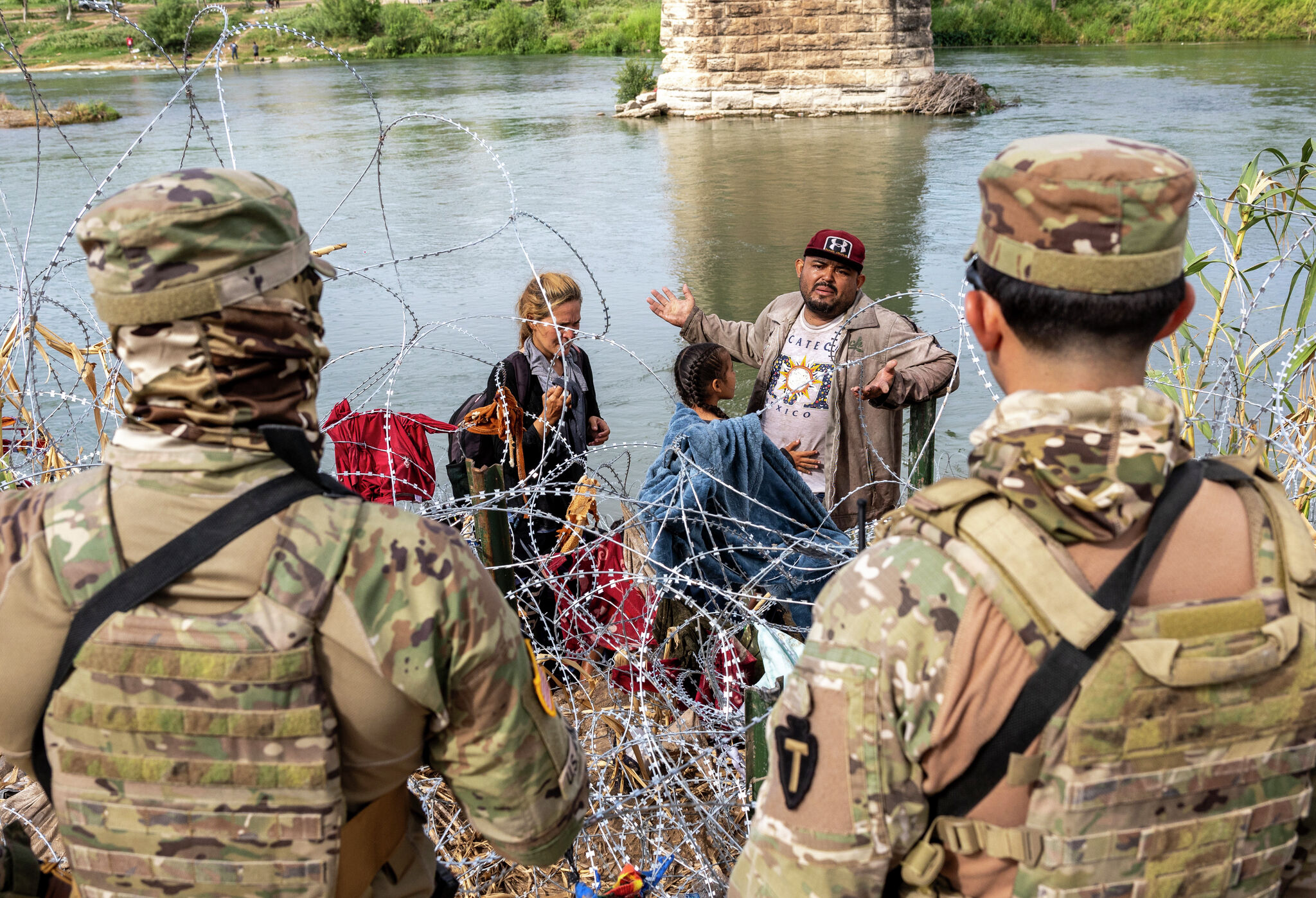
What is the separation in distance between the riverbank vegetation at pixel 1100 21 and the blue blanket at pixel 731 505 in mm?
34523

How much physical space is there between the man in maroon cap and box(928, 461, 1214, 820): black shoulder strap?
9.33ft

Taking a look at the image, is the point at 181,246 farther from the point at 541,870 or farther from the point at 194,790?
the point at 541,870

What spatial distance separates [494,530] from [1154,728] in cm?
291

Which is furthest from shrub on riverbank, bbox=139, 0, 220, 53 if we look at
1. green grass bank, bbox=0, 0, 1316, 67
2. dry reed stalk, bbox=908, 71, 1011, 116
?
dry reed stalk, bbox=908, 71, 1011, 116

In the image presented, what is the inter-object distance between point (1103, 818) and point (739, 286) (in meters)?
9.99

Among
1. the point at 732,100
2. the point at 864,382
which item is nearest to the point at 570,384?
the point at 864,382

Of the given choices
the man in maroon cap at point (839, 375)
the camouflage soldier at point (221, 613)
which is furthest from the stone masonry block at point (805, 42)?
the camouflage soldier at point (221, 613)

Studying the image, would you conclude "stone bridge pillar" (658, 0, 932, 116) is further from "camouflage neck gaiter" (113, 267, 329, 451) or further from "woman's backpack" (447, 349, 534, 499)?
"camouflage neck gaiter" (113, 267, 329, 451)

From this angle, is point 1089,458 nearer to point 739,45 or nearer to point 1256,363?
point 1256,363

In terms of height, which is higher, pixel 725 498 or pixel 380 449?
pixel 380 449

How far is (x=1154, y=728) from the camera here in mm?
1221

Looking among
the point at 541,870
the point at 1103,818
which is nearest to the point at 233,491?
the point at 1103,818

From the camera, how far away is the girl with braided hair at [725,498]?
3.75m

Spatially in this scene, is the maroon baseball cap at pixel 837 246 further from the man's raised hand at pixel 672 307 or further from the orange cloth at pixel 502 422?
the orange cloth at pixel 502 422
